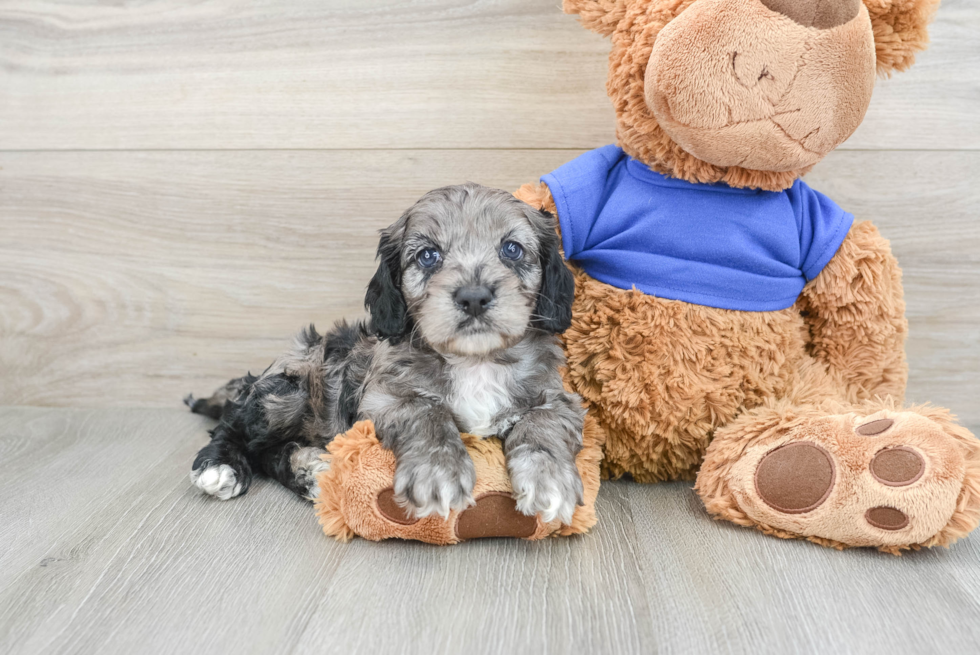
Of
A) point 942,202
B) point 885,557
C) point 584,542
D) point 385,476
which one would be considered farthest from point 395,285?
point 942,202

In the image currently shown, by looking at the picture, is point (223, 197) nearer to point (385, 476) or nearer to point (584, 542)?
point (385, 476)

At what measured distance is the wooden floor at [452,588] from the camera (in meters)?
1.31

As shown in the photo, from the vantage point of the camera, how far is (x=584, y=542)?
5.45 ft

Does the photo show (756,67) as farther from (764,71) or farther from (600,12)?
(600,12)

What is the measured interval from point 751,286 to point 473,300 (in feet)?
2.50

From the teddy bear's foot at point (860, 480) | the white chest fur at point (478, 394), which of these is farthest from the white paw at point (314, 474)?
the teddy bear's foot at point (860, 480)

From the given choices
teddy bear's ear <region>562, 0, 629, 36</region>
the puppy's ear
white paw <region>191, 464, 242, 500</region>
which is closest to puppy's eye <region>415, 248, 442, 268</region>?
the puppy's ear

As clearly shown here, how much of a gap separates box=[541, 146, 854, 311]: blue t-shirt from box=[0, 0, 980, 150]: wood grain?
0.54 metres

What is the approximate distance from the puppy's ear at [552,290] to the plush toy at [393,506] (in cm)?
33

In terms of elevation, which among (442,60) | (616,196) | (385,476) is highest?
(442,60)

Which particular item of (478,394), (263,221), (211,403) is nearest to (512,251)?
→ (478,394)

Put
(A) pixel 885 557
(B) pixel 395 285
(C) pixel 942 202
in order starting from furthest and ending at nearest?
(C) pixel 942 202, (B) pixel 395 285, (A) pixel 885 557

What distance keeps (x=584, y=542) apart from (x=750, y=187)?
965mm

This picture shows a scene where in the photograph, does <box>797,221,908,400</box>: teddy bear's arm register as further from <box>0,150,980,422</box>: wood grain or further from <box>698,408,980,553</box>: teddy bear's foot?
<box>0,150,980,422</box>: wood grain
